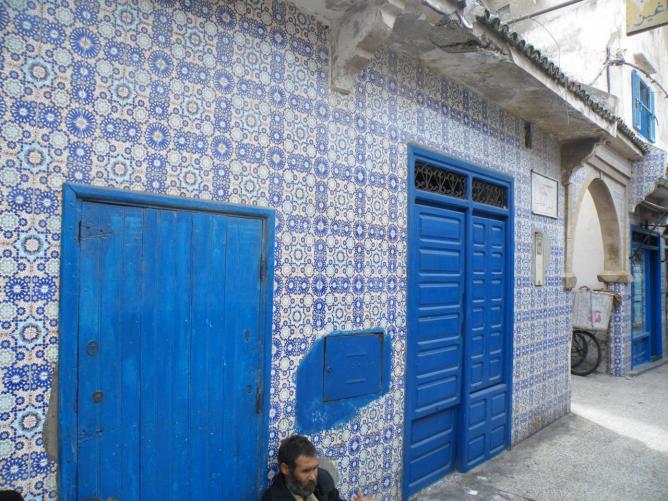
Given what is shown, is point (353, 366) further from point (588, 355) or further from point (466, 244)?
point (588, 355)

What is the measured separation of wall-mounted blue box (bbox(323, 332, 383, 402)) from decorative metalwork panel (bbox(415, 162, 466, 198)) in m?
1.41

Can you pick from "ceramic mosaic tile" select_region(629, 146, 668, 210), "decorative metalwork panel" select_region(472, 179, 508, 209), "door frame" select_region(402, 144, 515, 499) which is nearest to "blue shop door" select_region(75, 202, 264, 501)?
"door frame" select_region(402, 144, 515, 499)

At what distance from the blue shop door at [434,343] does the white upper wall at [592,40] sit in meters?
→ 6.37

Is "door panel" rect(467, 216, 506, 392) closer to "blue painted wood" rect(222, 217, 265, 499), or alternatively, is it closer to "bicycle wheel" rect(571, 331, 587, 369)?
"blue painted wood" rect(222, 217, 265, 499)

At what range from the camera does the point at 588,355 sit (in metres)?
9.36

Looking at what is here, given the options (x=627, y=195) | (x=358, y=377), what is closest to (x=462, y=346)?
(x=358, y=377)

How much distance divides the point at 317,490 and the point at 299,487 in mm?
164

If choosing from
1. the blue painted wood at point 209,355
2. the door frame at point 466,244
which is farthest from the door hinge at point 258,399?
the door frame at point 466,244

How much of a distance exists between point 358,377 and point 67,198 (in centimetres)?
222

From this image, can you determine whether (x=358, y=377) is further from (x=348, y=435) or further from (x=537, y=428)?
(x=537, y=428)

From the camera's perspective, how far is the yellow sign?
698cm

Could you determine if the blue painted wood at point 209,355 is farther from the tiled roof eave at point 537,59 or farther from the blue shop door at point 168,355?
the tiled roof eave at point 537,59

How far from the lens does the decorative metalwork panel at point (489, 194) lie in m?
4.84

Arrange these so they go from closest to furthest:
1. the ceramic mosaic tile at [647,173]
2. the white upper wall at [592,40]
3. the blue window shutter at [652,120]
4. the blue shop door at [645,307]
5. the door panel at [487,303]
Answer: the door panel at [487,303] → the ceramic mosaic tile at [647,173] → the white upper wall at [592,40] → the blue shop door at [645,307] → the blue window shutter at [652,120]
